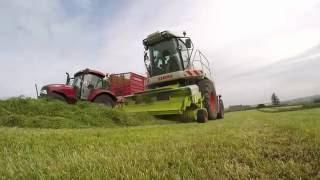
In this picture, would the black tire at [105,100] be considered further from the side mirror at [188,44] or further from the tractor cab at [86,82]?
the side mirror at [188,44]

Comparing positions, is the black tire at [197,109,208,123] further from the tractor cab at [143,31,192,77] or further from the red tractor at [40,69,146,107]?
the red tractor at [40,69,146,107]

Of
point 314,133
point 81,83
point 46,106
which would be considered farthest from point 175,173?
point 81,83

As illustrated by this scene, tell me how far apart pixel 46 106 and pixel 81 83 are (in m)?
5.99

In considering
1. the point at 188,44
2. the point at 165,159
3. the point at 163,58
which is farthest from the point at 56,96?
the point at 165,159

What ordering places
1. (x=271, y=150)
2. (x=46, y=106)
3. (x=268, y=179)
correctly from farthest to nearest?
(x=46, y=106), (x=271, y=150), (x=268, y=179)

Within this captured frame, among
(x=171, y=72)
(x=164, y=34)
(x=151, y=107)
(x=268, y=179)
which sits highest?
(x=164, y=34)

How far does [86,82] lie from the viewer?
17406mm

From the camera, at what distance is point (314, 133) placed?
5.45 m

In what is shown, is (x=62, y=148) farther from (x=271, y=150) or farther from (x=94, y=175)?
(x=271, y=150)

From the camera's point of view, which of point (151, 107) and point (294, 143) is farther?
point (151, 107)

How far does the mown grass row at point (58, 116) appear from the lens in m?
9.60

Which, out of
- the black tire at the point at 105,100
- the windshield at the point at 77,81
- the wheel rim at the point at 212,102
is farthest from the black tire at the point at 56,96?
the wheel rim at the point at 212,102

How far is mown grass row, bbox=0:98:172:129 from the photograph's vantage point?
31.5ft

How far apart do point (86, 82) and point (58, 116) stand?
22.5 ft
